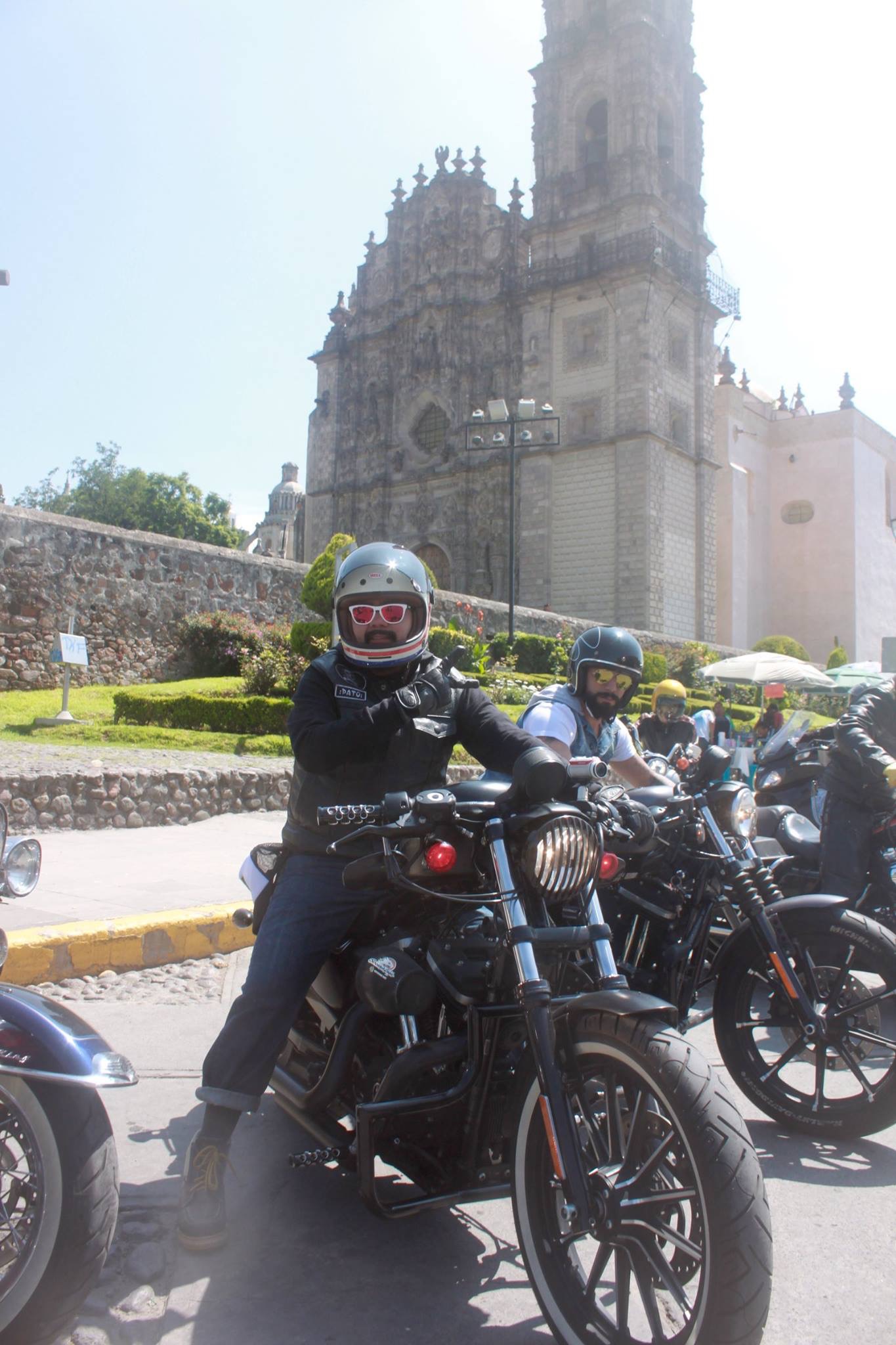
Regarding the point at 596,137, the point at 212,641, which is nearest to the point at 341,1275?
the point at 212,641

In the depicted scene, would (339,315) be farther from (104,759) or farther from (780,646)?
(104,759)

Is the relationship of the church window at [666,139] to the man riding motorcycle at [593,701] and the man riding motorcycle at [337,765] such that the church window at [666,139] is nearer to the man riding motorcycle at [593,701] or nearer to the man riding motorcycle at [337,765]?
the man riding motorcycle at [593,701]

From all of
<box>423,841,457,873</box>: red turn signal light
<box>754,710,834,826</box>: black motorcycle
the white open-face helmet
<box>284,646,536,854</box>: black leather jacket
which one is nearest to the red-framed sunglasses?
the white open-face helmet

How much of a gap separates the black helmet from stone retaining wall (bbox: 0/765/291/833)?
5715 millimetres

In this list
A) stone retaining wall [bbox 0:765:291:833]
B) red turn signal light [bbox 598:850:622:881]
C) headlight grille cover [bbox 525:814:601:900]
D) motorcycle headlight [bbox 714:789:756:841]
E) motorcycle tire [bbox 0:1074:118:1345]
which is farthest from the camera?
stone retaining wall [bbox 0:765:291:833]

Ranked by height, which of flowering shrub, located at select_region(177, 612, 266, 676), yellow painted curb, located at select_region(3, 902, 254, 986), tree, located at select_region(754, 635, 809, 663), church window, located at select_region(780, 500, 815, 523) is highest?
church window, located at select_region(780, 500, 815, 523)

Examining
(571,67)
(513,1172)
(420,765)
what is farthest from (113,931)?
(571,67)

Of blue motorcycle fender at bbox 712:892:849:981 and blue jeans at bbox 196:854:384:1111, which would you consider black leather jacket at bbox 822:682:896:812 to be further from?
blue jeans at bbox 196:854:384:1111

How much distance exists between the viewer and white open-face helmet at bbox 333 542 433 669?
291 cm

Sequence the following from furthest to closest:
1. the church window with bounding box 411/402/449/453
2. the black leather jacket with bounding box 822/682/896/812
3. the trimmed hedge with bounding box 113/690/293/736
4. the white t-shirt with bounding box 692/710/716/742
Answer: the church window with bounding box 411/402/449/453 → the trimmed hedge with bounding box 113/690/293/736 → the white t-shirt with bounding box 692/710/716/742 → the black leather jacket with bounding box 822/682/896/812

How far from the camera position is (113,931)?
5164 millimetres

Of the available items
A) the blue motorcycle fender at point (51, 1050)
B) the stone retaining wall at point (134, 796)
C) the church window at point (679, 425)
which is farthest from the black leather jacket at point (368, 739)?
the church window at point (679, 425)

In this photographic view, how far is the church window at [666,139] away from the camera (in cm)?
3869

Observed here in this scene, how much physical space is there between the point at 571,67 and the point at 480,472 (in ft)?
53.7
